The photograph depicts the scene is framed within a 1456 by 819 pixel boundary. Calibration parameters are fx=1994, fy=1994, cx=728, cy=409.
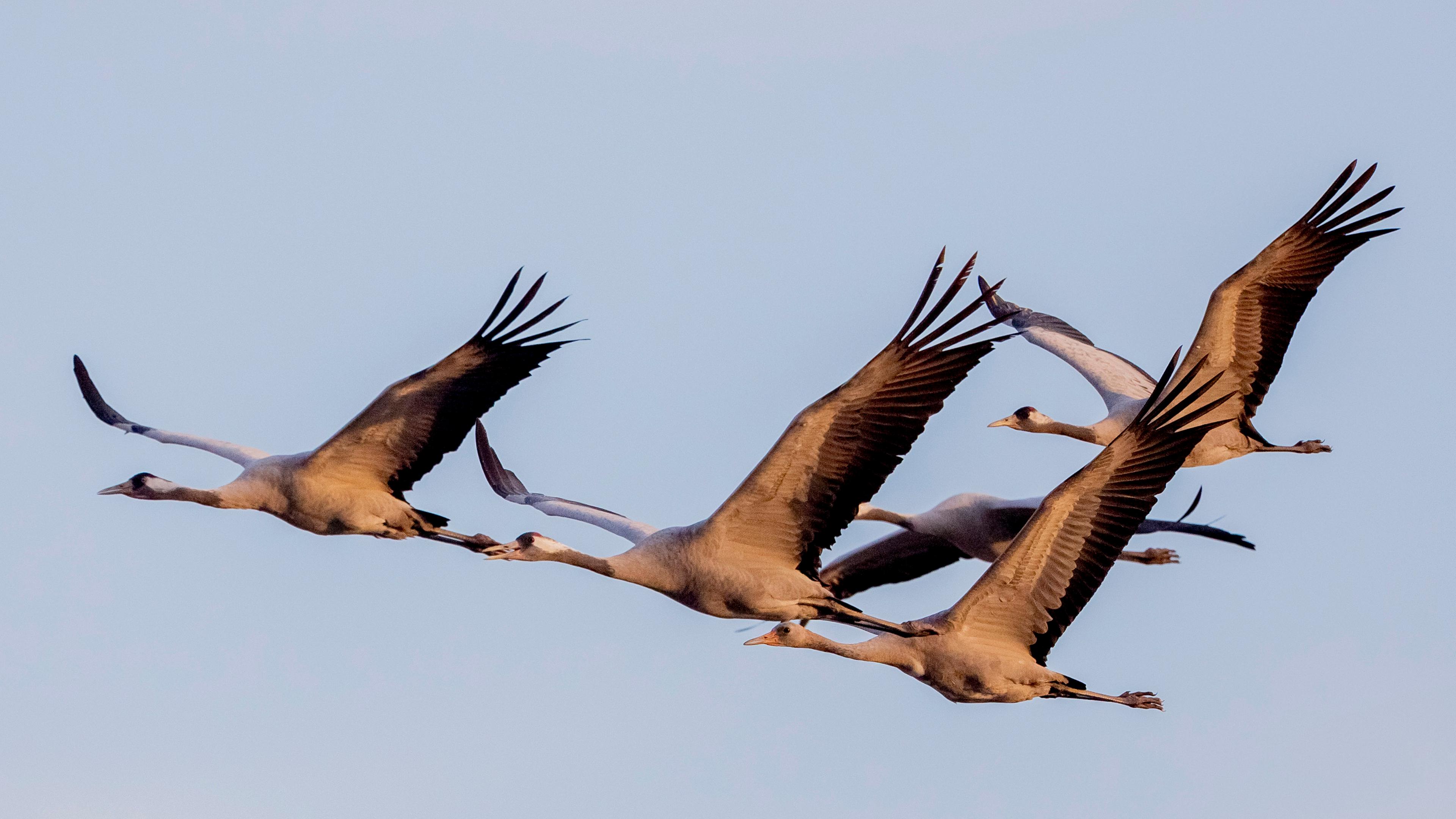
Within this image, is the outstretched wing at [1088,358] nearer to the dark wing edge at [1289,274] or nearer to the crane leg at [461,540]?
the dark wing edge at [1289,274]

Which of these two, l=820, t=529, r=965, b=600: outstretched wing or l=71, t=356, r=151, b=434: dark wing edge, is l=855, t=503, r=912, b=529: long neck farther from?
l=71, t=356, r=151, b=434: dark wing edge

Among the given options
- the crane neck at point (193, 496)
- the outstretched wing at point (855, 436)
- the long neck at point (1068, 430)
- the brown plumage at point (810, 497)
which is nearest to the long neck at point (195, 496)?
the crane neck at point (193, 496)

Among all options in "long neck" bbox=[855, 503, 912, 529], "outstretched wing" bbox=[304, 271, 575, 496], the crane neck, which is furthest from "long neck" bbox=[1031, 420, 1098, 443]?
the crane neck

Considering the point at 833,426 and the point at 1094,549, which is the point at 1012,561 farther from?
the point at 833,426

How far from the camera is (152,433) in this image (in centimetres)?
1762

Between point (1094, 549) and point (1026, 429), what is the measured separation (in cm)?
464

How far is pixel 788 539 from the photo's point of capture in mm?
13984

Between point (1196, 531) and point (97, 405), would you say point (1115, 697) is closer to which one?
point (1196, 531)

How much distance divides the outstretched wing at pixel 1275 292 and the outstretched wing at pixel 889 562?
2.69m

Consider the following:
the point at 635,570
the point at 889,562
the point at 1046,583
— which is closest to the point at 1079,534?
the point at 1046,583

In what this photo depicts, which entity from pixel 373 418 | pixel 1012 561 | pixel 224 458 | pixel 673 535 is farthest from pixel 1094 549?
pixel 224 458

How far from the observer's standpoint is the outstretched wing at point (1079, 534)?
43.7ft

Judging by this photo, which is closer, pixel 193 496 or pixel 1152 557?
pixel 193 496

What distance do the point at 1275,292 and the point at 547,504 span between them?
246 inches
